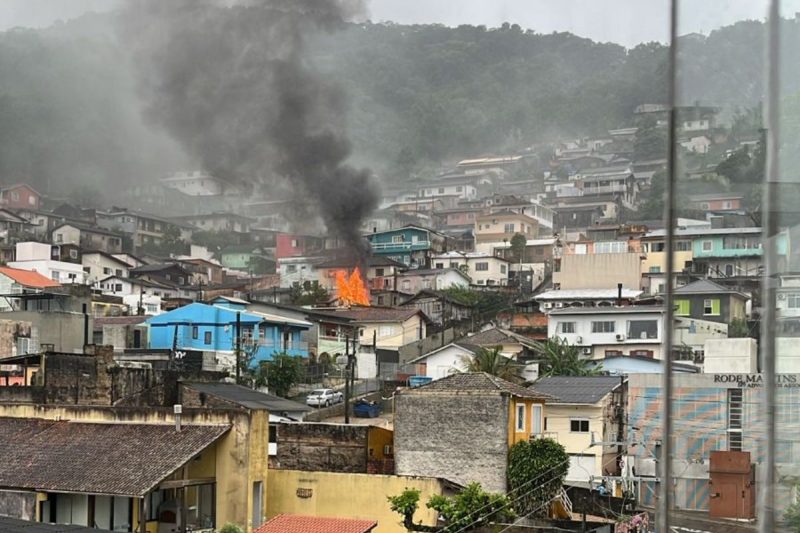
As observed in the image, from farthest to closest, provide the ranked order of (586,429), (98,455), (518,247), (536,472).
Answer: (518,247) < (586,429) < (536,472) < (98,455)

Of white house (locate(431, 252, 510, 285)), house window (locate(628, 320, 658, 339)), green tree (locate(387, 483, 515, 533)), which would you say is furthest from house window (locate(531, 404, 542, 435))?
white house (locate(431, 252, 510, 285))

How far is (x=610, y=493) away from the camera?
992 inches

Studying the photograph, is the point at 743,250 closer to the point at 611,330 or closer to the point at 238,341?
the point at 238,341

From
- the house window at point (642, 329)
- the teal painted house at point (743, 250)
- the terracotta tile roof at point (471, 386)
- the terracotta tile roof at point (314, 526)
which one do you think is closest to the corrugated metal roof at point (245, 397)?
the terracotta tile roof at point (471, 386)

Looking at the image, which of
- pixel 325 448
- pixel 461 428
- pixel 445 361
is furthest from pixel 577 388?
pixel 445 361

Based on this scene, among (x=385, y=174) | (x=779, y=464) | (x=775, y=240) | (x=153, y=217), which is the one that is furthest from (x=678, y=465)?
(x=385, y=174)

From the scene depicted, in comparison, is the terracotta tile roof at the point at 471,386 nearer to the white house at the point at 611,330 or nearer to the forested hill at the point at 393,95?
the white house at the point at 611,330

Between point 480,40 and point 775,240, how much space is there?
185540 mm

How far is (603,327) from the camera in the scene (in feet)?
147

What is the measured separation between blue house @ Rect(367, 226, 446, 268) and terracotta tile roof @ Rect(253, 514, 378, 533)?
5285cm

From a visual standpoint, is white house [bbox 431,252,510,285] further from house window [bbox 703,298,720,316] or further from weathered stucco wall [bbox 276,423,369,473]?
house window [bbox 703,298,720,316]

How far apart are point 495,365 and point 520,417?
12.2 m

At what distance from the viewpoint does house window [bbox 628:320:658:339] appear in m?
43.2

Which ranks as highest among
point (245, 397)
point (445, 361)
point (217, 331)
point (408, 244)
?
point (408, 244)
